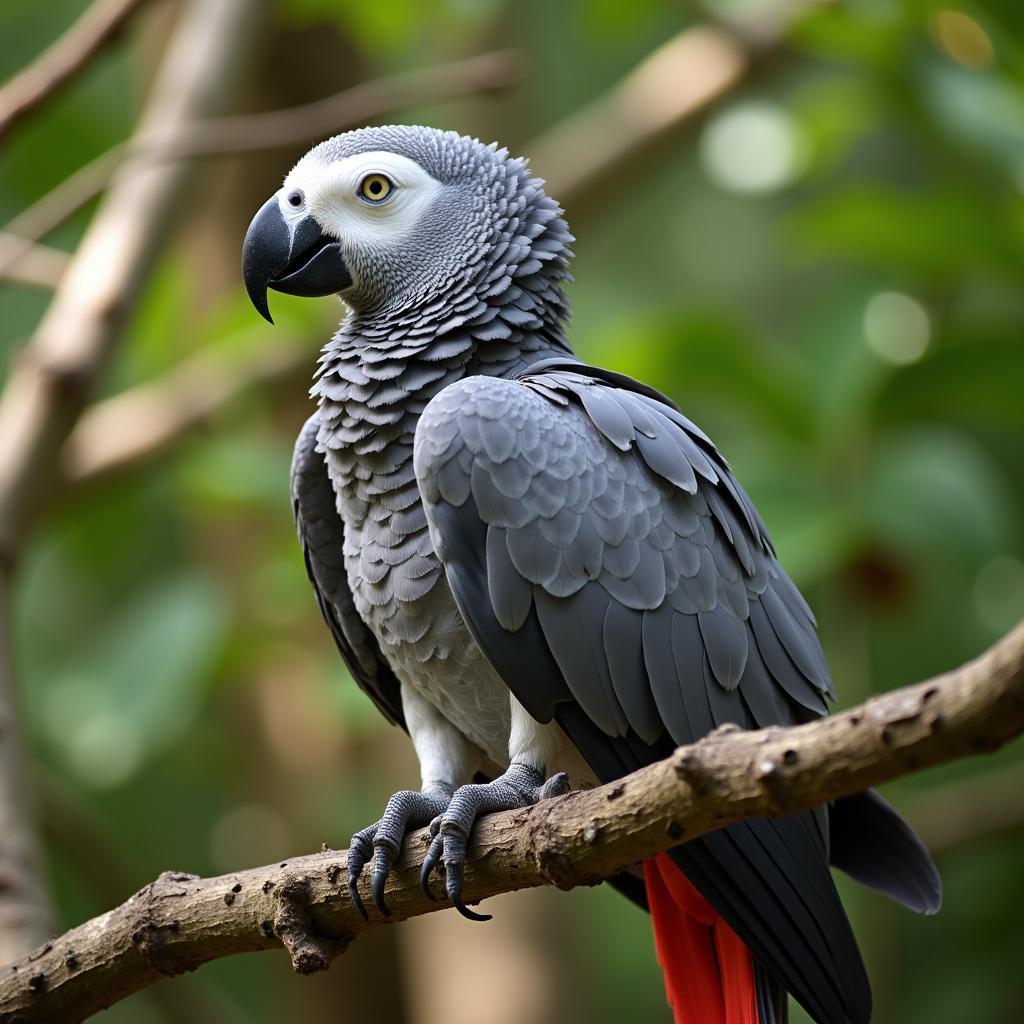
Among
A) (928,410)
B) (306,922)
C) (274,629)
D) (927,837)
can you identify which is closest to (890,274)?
(928,410)

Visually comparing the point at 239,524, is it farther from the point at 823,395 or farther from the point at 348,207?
the point at 348,207

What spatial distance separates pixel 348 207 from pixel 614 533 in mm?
537

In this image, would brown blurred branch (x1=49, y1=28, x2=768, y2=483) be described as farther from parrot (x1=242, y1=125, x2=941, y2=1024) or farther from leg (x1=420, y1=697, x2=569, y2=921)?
leg (x1=420, y1=697, x2=569, y2=921)

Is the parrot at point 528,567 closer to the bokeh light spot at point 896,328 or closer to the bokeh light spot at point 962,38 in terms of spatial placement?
the bokeh light spot at point 896,328

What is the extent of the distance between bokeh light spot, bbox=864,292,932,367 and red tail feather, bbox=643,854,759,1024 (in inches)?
57.0

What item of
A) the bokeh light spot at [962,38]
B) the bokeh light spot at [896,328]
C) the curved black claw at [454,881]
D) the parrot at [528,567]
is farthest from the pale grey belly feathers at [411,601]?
the bokeh light spot at [962,38]

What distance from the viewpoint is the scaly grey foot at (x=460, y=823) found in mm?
1195

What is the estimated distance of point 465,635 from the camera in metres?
1.43

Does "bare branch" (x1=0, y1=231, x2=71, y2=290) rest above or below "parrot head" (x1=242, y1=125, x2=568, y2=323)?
above

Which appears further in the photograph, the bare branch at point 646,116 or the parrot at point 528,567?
the bare branch at point 646,116

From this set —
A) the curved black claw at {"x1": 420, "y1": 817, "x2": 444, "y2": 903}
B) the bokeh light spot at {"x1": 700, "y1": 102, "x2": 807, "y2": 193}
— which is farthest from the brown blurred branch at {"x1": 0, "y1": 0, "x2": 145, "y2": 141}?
the bokeh light spot at {"x1": 700, "y1": 102, "x2": 807, "y2": 193}

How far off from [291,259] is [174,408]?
1303 mm

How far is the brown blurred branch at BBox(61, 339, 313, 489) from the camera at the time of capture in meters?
2.65

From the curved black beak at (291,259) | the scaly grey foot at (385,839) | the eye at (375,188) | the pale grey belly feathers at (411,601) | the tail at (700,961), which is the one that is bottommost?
the tail at (700,961)
